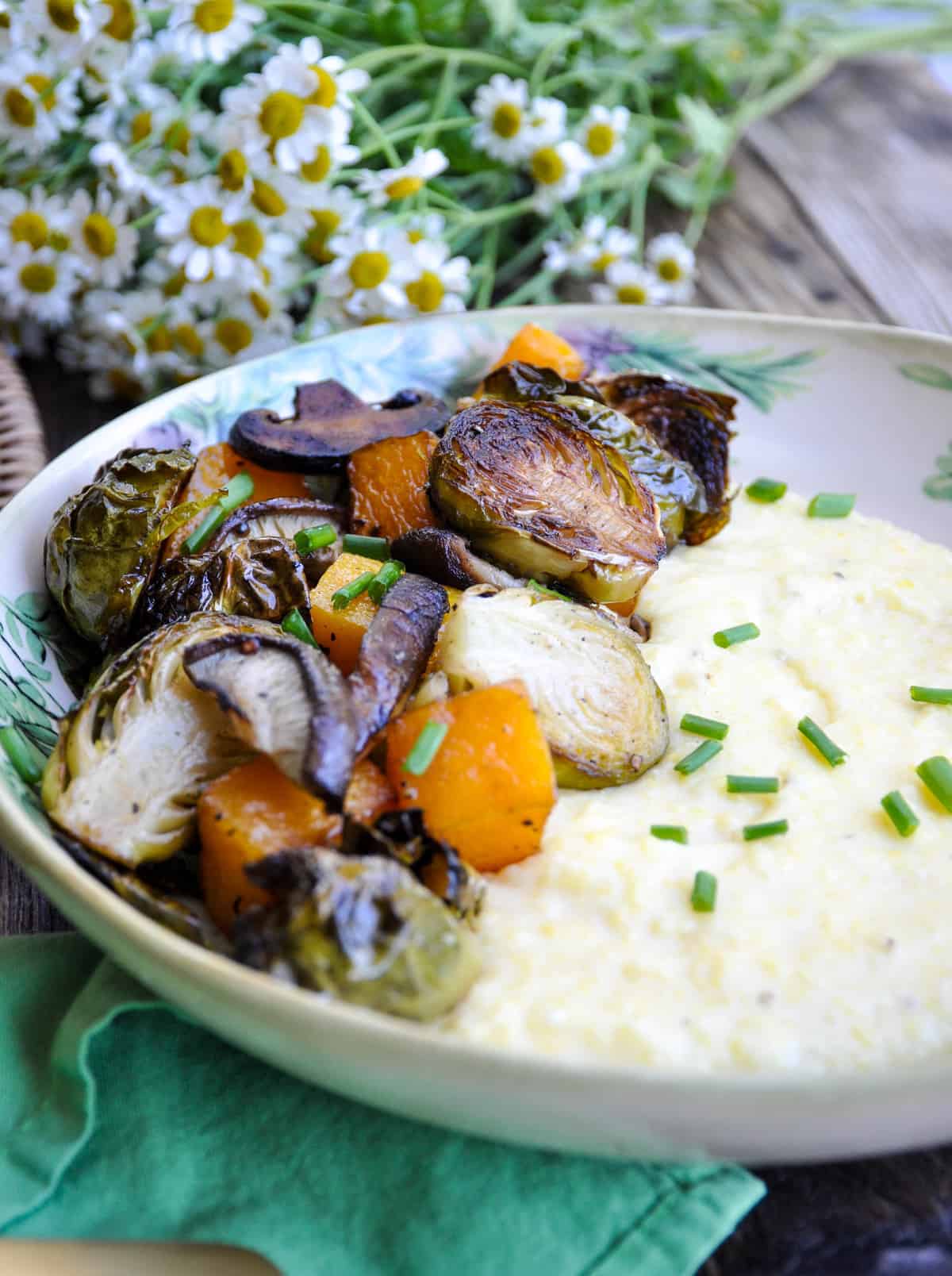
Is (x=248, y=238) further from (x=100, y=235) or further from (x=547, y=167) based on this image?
(x=547, y=167)

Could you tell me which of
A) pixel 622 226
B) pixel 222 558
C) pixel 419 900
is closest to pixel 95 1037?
pixel 419 900

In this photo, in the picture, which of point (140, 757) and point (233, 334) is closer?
point (140, 757)

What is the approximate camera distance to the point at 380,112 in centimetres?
443

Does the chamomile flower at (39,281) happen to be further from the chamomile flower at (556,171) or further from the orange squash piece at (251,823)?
the orange squash piece at (251,823)

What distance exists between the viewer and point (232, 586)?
2.46 metres

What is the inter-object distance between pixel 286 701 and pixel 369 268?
201 centimetres

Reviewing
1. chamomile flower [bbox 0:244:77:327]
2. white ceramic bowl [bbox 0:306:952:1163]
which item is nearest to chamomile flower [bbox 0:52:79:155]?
chamomile flower [bbox 0:244:77:327]

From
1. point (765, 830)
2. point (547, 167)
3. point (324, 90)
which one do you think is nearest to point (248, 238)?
point (324, 90)

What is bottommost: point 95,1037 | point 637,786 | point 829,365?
point 95,1037

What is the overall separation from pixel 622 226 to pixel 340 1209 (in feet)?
14.0

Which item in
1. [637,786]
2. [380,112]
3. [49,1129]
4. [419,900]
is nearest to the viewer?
[419,900]

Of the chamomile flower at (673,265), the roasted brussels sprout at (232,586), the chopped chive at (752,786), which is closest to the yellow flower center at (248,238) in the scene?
the roasted brussels sprout at (232,586)

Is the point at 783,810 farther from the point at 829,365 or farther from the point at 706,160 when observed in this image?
the point at 706,160

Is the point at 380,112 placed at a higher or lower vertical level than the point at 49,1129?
higher
